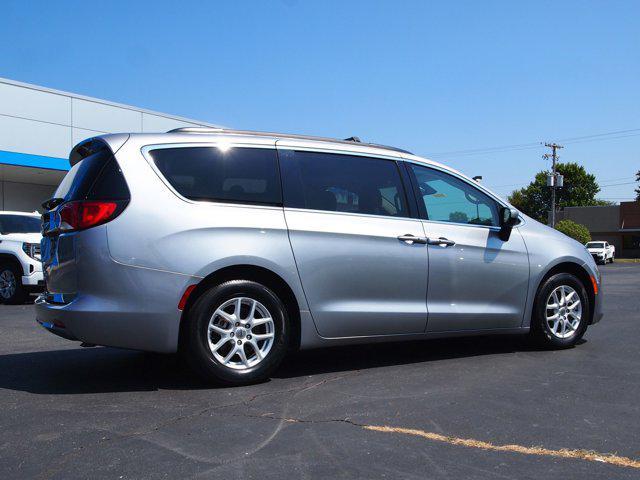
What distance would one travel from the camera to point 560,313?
6.18 m

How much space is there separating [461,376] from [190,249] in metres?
2.32

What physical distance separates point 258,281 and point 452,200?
2.14m

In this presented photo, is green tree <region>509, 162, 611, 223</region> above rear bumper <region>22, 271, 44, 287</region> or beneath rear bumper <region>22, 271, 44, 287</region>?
above

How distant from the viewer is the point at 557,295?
6.21m

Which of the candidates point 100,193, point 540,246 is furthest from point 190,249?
point 540,246

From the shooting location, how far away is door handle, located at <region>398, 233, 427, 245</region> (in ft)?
17.5

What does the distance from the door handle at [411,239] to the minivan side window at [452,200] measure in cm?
29

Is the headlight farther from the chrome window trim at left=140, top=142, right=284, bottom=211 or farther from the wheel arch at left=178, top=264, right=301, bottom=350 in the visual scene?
the wheel arch at left=178, top=264, right=301, bottom=350

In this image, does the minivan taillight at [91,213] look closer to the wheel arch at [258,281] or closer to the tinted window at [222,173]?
the tinted window at [222,173]

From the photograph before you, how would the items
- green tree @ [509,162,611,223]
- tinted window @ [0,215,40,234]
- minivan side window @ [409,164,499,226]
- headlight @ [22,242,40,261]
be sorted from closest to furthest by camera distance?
1. minivan side window @ [409,164,499,226]
2. headlight @ [22,242,40,261]
3. tinted window @ [0,215,40,234]
4. green tree @ [509,162,611,223]

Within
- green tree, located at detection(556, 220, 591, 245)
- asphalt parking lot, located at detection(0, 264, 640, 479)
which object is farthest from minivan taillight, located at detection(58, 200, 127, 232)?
green tree, located at detection(556, 220, 591, 245)

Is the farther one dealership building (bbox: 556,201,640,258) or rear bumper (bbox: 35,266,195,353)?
dealership building (bbox: 556,201,640,258)

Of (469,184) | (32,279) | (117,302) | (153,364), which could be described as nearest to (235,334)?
(117,302)

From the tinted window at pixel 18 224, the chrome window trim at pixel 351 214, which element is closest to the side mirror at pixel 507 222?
the chrome window trim at pixel 351 214
